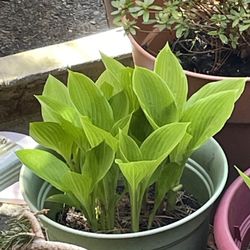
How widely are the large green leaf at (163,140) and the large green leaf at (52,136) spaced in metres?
0.12

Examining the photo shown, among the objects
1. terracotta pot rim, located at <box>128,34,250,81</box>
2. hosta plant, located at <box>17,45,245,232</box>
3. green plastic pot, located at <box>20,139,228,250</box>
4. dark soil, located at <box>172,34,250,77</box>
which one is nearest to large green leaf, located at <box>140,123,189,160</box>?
hosta plant, located at <box>17,45,245,232</box>

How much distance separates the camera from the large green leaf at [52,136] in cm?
119

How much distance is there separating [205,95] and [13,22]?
1.48 meters

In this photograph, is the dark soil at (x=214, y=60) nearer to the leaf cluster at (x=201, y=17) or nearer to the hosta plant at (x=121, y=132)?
the leaf cluster at (x=201, y=17)

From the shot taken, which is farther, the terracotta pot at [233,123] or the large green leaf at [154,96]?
the terracotta pot at [233,123]

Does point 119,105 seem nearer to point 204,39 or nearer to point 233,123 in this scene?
point 233,123

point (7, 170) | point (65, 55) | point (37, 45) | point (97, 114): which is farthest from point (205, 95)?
point (37, 45)

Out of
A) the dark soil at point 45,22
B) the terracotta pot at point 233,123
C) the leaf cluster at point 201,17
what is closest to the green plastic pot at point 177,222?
the terracotta pot at point 233,123

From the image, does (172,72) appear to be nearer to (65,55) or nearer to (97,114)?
(97,114)

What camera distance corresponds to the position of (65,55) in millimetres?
2049

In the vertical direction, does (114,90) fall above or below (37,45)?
above

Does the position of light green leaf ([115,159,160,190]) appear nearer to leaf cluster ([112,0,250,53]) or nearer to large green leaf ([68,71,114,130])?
large green leaf ([68,71,114,130])

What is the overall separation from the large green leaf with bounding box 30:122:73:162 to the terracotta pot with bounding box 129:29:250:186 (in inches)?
12.5

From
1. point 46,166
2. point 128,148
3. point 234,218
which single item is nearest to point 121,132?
point 128,148
